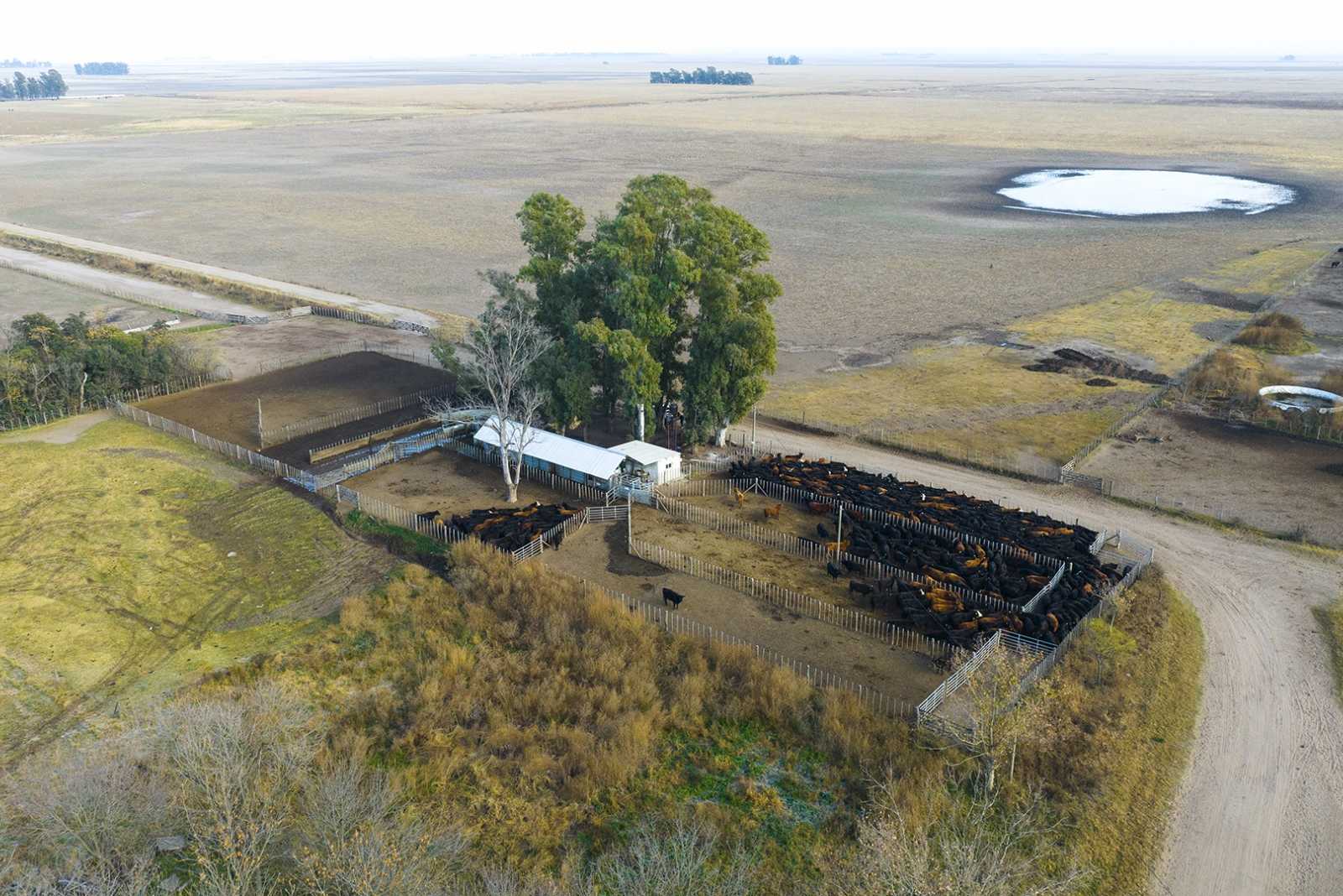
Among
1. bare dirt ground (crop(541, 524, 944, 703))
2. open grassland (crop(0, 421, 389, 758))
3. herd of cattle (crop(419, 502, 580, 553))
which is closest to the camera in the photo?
open grassland (crop(0, 421, 389, 758))

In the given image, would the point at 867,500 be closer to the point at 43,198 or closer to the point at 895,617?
the point at 895,617

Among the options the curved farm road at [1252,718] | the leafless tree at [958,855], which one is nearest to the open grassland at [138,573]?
the leafless tree at [958,855]

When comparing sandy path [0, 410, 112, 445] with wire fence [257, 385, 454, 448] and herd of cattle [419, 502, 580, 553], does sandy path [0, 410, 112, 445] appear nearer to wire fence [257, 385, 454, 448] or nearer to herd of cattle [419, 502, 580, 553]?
wire fence [257, 385, 454, 448]

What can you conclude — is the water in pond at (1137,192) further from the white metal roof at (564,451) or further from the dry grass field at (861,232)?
the white metal roof at (564,451)

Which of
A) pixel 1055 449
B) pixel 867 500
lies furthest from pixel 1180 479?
pixel 867 500

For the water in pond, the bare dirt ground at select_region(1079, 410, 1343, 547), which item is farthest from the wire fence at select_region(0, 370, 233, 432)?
the water in pond

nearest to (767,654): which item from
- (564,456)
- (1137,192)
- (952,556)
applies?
(952,556)
